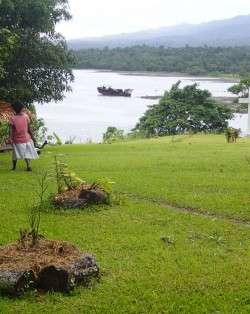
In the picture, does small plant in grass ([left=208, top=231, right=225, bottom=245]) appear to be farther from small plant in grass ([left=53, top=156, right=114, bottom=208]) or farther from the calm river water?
the calm river water

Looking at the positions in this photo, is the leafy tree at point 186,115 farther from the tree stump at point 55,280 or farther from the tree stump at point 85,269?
the tree stump at point 55,280

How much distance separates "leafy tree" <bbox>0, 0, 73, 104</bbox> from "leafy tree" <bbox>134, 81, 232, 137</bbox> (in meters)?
16.0

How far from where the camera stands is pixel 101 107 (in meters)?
65.8

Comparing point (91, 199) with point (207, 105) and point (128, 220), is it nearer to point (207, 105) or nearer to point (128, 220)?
point (128, 220)

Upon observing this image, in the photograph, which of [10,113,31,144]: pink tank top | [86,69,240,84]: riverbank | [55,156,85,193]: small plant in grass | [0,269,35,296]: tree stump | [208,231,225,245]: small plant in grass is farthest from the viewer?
[86,69,240,84]: riverbank

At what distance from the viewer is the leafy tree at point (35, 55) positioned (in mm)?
21641

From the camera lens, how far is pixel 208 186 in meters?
12.4

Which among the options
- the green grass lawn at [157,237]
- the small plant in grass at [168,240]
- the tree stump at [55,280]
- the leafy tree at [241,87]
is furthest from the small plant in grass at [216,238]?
the leafy tree at [241,87]

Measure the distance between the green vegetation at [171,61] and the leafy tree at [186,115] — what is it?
47.8 m

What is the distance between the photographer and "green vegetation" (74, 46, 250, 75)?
95375 mm

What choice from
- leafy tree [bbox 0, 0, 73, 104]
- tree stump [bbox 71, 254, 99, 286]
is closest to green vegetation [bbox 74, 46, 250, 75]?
leafy tree [bbox 0, 0, 73, 104]

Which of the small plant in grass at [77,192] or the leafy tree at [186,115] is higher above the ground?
the small plant in grass at [77,192]

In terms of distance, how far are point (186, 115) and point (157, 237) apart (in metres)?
31.6

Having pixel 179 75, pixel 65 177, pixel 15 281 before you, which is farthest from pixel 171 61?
pixel 15 281
